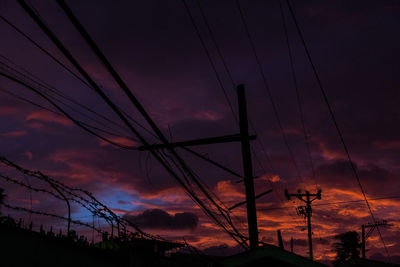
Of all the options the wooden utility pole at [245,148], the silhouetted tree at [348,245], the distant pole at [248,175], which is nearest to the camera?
the wooden utility pole at [245,148]

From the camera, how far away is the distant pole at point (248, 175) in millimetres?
11234

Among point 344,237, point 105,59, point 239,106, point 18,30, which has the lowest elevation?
point 344,237

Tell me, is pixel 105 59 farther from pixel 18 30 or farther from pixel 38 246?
pixel 38 246

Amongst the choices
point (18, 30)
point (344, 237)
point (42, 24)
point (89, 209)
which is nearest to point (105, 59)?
point (42, 24)

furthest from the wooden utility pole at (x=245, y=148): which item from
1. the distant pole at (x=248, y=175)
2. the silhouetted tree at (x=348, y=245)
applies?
the silhouetted tree at (x=348, y=245)

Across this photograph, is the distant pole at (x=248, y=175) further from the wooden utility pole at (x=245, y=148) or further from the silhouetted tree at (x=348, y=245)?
the silhouetted tree at (x=348, y=245)

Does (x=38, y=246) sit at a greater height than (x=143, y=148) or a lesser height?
lesser

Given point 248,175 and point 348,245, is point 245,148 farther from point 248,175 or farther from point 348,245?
point 348,245

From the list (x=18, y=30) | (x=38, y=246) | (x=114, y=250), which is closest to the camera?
(x=18, y=30)

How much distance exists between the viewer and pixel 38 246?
9.23m

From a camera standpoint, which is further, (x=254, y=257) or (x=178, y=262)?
(x=178, y=262)

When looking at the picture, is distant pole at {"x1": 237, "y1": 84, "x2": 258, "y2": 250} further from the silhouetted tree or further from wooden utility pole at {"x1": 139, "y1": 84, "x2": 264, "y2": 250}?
the silhouetted tree

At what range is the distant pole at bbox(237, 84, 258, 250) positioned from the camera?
442 inches

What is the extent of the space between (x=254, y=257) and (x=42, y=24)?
881 cm
